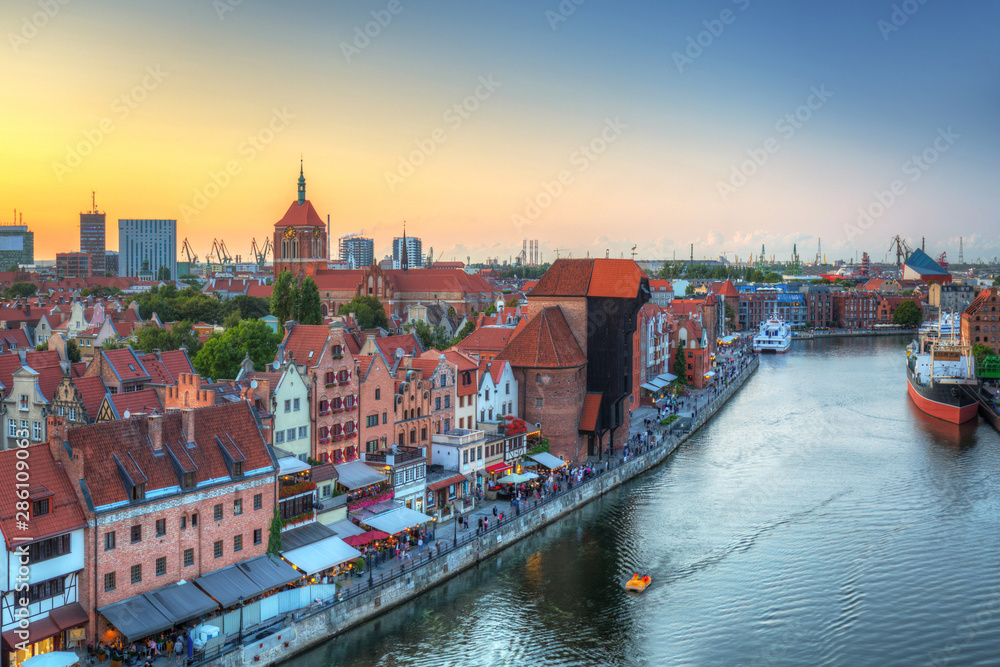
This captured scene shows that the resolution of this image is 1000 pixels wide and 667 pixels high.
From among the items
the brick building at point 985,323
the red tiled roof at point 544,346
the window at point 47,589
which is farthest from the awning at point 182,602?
the brick building at point 985,323

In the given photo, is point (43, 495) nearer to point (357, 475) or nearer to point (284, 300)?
point (357, 475)

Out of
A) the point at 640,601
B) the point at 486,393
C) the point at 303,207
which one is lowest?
the point at 640,601

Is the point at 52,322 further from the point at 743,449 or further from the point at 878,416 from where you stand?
the point at 878,416

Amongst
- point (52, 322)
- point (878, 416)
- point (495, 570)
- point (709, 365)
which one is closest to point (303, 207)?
point (52, 322)

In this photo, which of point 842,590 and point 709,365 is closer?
point 842,590

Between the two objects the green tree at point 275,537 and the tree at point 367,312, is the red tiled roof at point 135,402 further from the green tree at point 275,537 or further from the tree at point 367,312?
the tree at point 367,312

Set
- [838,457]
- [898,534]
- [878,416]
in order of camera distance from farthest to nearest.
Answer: [878,416]
[838,457]
[898,534]
